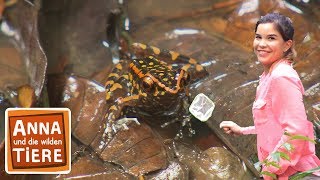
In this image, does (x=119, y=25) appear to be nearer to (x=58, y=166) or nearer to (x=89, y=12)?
(x=89, y=12)

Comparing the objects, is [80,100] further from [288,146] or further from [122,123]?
[288,146]

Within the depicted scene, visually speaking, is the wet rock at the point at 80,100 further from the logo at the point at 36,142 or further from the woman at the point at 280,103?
the woman at the point at 280,103

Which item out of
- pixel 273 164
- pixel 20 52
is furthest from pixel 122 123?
pixel 273 164

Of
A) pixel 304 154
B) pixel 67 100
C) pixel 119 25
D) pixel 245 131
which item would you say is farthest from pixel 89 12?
pixel 304 154

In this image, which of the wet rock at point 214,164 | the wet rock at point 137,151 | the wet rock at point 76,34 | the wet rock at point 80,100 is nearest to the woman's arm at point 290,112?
the wet rock at point 214,164

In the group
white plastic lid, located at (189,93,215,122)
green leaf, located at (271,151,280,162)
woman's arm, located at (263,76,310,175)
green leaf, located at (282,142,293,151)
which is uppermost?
woman's arm, located at (263,76,310,175)

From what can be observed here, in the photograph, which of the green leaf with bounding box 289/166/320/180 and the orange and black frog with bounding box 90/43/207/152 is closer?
the green leaf with bounding box 289/166/320/180

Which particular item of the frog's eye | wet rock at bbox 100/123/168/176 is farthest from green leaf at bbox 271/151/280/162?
the frog's eye

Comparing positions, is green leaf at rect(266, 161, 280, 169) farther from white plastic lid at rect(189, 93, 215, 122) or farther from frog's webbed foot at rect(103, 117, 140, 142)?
frog's webbed foot at rect(103, 117, 140, 142)

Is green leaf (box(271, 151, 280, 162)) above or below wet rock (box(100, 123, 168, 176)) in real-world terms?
above
